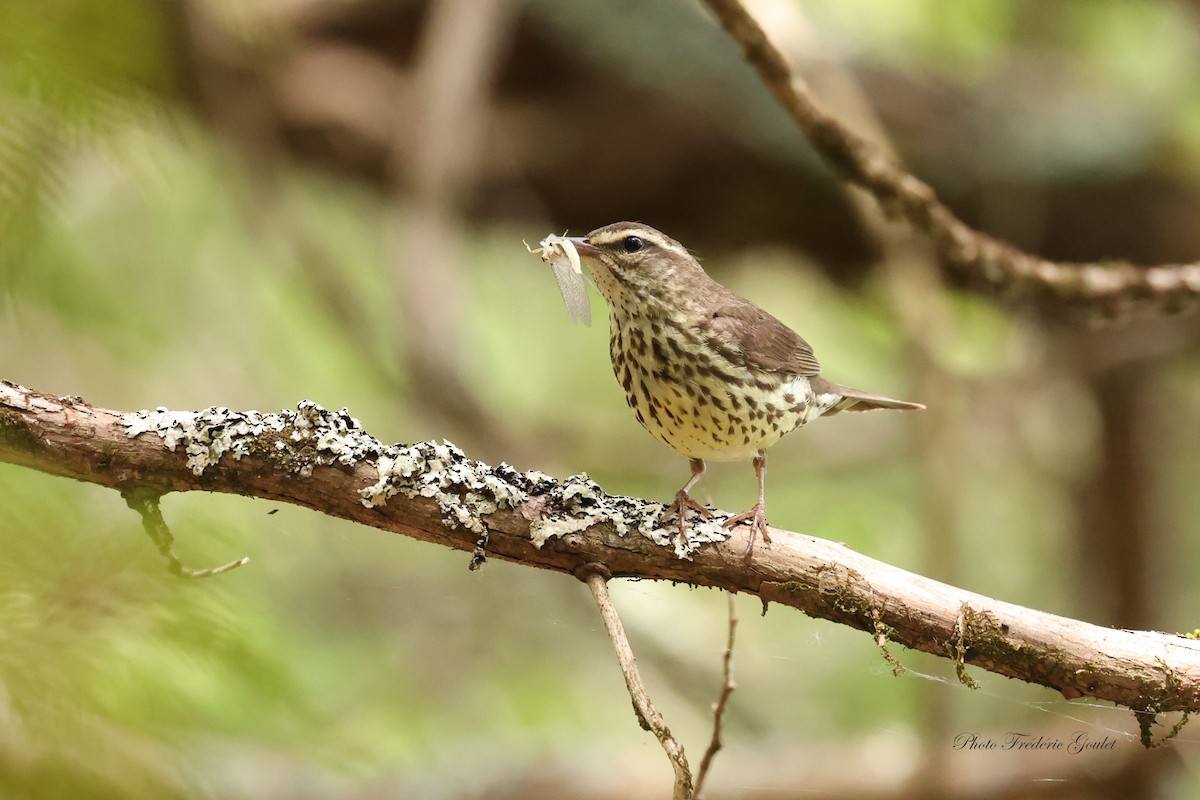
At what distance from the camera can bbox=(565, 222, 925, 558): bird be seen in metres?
3.08

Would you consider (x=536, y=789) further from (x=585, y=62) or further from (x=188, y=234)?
(x=585, y=62)

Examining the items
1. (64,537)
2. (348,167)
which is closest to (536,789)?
(348,167)

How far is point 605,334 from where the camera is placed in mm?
6793

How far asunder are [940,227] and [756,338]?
665mm

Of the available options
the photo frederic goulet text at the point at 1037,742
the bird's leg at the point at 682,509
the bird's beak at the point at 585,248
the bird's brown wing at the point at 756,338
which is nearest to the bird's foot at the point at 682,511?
the bird's leg at the point at 682,509

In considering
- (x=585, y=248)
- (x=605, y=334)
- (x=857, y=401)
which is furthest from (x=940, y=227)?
(x=605, y=334)

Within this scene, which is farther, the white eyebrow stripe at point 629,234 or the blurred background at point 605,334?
the blurred background at point 605,334

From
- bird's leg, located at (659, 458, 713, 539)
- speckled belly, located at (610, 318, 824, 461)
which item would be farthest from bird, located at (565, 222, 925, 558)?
bird's leg, located at (659, 458, 713, 539)

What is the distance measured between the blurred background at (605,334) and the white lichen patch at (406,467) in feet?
3.57

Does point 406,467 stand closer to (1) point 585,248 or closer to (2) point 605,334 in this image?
(1) point 585,248

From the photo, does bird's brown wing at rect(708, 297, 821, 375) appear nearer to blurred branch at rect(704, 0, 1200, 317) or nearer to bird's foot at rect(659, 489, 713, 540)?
blurred branch at rect(704, 0, 1200, 317)

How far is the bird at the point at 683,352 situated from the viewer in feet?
10.1

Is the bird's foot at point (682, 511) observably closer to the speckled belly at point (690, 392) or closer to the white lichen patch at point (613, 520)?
the white lichen patch at point (613, 520)

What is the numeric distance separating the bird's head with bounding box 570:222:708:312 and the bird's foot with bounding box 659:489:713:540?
2.24ft
